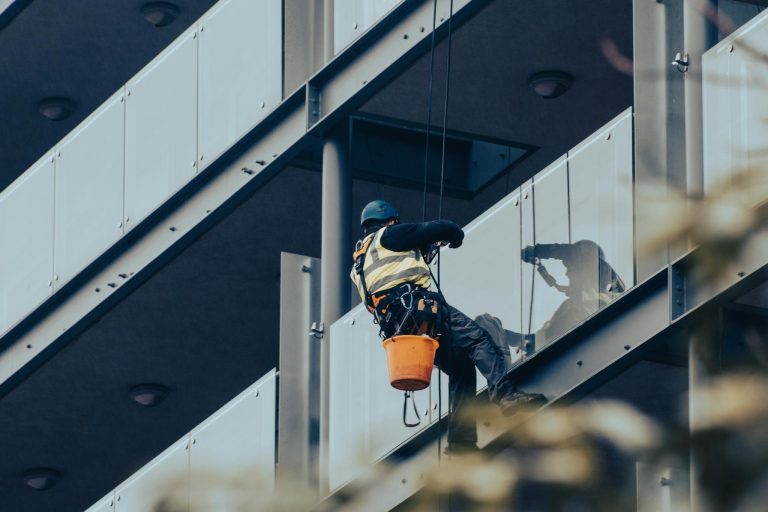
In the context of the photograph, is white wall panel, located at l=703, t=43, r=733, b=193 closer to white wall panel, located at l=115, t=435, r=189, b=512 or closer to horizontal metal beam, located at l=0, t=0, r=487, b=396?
horizontal metal beam, located at l=0, t=0, r=487, b=396

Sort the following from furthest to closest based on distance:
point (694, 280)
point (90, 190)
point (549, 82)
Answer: point (90, 190) → point (549, 82) → point (694, 280)

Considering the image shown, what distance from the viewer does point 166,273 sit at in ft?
50.9

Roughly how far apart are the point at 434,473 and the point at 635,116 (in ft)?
23.1

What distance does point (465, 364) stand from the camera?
431 inches

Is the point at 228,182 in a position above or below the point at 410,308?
above

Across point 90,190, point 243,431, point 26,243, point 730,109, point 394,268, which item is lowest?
point 243,431

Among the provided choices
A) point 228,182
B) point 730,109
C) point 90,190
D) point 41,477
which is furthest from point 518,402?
point 41,477

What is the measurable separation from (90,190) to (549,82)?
3.82 m

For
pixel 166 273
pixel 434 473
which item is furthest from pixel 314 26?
pixel 434 473

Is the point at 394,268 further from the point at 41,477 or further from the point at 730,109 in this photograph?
the point at 41,477

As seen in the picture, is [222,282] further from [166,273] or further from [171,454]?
[171,454]

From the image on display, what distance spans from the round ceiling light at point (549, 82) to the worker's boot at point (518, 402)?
164 inches

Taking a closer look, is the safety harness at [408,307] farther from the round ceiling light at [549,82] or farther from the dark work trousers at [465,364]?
the round ceiling light at [549,82]

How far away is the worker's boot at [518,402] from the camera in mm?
10453
